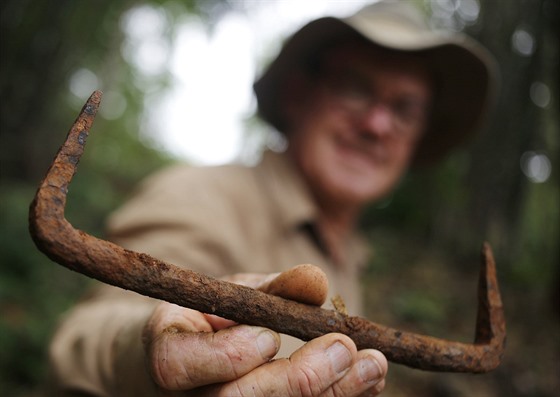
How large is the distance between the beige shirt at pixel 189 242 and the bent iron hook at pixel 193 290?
38 centimetres

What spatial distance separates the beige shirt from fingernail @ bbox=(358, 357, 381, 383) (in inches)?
21.7

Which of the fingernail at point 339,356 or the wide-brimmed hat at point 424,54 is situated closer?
the fingernail at point 339,356

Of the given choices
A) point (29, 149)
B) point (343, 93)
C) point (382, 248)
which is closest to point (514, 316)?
point (382, 248)

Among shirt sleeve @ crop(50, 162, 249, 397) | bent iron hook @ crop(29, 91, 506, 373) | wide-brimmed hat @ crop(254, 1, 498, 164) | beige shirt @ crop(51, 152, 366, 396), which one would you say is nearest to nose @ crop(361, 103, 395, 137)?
wide-brimmed hat @ crop(254, 1, 498, 164)

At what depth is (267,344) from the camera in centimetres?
98

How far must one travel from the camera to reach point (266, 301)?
101 cm

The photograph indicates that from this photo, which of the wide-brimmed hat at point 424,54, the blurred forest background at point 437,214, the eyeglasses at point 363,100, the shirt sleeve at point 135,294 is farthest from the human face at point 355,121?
the blurred forest background at point 437,214

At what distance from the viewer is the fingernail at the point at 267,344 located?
0.98 meters

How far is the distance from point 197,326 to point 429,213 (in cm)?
681

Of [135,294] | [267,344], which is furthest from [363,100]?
[267,344]

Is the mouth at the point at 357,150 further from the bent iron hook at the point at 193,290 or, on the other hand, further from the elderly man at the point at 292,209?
the bent iron hook at the point at 193,290

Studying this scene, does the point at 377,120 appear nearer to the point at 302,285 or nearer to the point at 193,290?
the point at 302,285

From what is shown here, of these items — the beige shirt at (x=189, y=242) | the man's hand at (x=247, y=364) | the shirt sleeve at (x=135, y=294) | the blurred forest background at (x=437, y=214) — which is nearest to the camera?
the man's hand at (x=247, y=364)

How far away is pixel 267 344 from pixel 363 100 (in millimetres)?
2162
